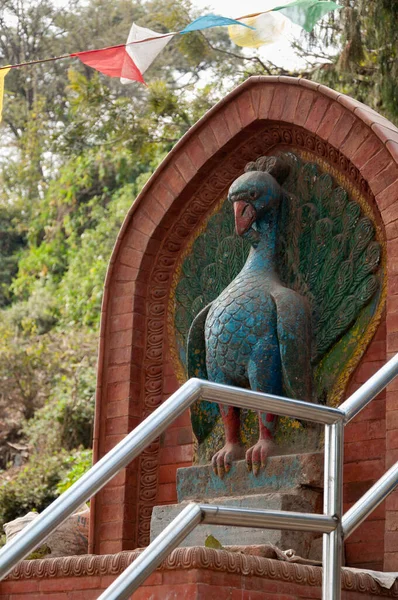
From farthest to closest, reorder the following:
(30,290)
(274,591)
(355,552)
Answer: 1. (30,290)
2. (355,552)
3. (274,591)

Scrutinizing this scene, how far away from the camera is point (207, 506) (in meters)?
3.04

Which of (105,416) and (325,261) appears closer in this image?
(325,261)

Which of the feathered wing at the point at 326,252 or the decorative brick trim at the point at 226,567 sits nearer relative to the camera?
the decorative brick trim at the point at 226,567

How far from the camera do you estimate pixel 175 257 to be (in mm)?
6961

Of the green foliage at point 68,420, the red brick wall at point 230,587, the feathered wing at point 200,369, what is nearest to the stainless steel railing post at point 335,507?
the red brick wall at point 230,587

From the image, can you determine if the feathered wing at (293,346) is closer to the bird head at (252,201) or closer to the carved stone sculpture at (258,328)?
the carved stone sculpture at (258,328)

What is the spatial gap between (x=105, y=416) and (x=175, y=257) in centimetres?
114

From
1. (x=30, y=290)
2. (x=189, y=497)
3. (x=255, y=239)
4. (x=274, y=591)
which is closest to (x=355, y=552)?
(x=189, y=497)

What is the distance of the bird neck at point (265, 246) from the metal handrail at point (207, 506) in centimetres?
276

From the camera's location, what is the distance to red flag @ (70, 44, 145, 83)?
6527mm

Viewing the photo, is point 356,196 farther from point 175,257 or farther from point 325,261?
point 175,257

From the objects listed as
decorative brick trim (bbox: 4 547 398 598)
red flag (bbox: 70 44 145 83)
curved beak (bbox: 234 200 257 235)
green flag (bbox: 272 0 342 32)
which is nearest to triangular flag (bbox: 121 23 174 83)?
red flag (bbox: 70 44 145 83)

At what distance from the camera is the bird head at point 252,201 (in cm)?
611

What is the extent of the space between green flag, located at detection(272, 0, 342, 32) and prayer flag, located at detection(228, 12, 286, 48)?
9.7 inches
